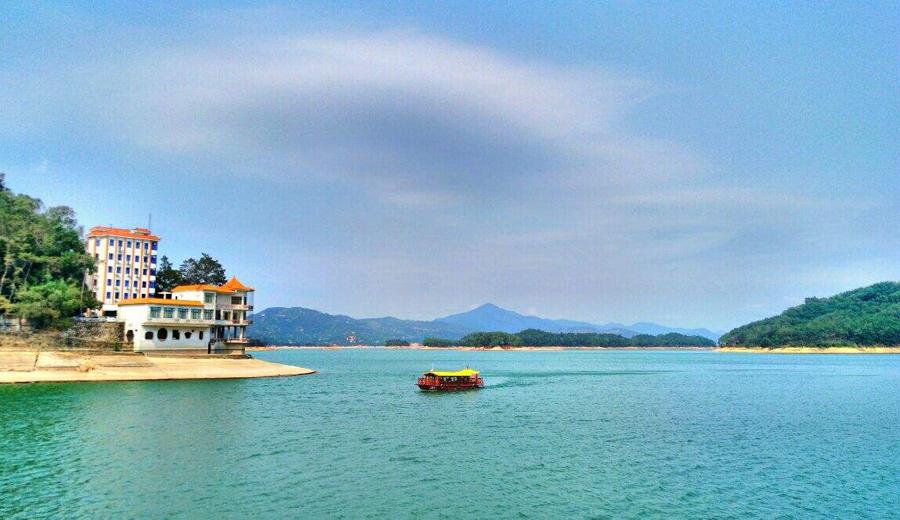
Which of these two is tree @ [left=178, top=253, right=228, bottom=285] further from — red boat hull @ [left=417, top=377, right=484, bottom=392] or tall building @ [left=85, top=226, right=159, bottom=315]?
red boat hull @ [left=417, top=377, right=484, bottom=392]

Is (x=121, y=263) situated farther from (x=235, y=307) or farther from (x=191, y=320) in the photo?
(x=191, y=320)

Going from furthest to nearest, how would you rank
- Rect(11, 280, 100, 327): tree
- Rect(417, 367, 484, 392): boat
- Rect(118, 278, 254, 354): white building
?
Rect(118, 278, 254, 354): white building → Rect(11, 280, 100, 327): tree → Rect(417, 367, 484, 392): boat

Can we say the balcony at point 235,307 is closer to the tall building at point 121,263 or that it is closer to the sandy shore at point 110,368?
the sandy shore at point 110,368

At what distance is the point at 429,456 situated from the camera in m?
34.8

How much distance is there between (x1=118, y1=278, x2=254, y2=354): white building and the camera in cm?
8169

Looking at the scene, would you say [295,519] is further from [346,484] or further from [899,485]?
[899,485]

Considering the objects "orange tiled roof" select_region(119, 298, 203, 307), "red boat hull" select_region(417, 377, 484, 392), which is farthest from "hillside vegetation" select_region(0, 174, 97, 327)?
"red boat hull" select_region(417, 377, 484, 392)

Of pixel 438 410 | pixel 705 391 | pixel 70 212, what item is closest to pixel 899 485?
pixel 438 410

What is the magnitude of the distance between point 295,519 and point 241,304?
74.7 meters

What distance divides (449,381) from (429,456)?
38.3 m

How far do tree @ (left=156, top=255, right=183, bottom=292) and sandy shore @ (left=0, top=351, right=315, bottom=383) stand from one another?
3984 centimetres

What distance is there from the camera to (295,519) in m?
22.9

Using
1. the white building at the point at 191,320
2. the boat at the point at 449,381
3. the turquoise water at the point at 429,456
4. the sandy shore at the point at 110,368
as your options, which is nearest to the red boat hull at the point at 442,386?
the boat at the point at 449,381

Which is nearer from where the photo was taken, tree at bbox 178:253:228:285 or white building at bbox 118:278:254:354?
white building at bbox 118:278:254:354
